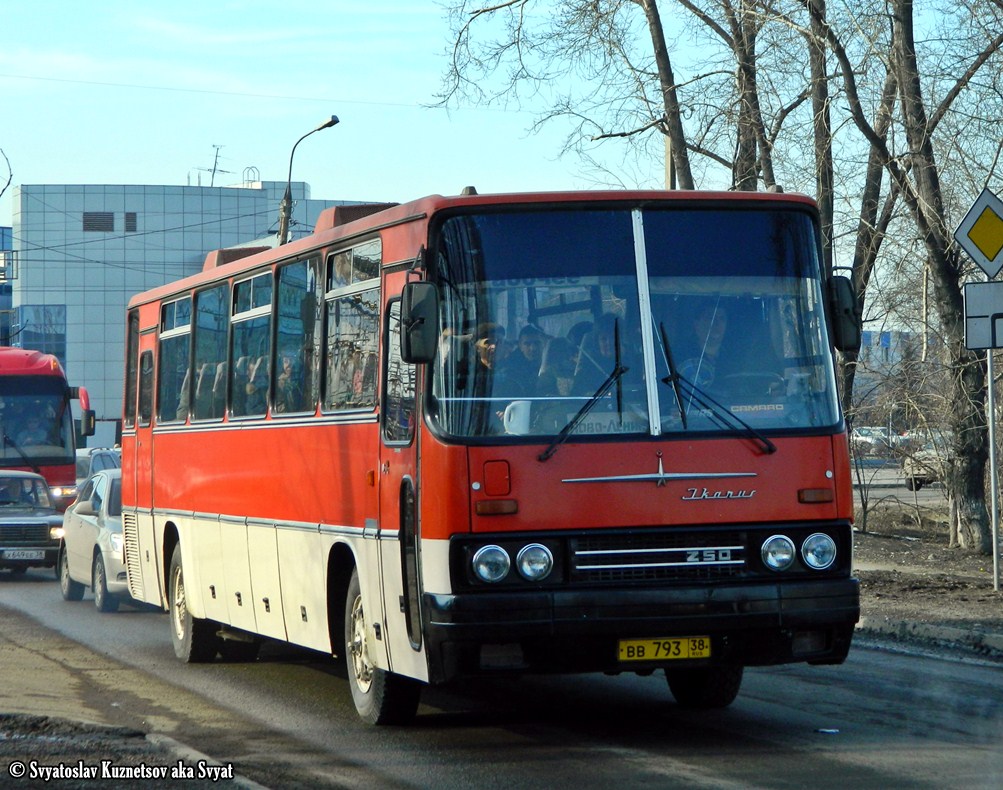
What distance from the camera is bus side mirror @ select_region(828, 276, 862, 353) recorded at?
864cm


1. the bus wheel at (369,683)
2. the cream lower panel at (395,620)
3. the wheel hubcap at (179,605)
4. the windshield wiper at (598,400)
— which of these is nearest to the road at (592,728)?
the bus wheel at (369,683)

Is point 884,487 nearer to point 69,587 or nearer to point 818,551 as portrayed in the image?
point 69,587

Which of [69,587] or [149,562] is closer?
[149,562]

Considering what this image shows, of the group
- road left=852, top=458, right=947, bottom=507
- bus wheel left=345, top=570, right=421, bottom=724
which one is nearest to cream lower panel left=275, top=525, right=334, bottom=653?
bus wheel left=345, top=570, right=421, bottom=724

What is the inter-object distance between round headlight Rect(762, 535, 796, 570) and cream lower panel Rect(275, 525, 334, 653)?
2.81m

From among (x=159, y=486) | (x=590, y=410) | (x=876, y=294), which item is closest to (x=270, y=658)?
(x=159, y=486)

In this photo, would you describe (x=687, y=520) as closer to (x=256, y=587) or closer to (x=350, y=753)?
(x=350, y=753)

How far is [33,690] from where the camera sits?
11062 millimetres

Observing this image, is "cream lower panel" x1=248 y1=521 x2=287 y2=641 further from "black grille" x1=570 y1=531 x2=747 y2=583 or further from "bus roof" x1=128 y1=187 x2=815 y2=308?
"black grille" x1=570 y1=531 x2=747 y2=583

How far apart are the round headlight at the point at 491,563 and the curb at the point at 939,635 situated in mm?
5507

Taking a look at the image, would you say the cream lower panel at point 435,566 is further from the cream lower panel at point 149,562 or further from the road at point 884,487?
the road at point 884,487

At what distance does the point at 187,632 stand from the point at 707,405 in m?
6.38

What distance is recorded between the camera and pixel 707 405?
8.30 m

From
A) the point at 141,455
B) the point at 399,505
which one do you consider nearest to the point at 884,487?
the point at 141,455
